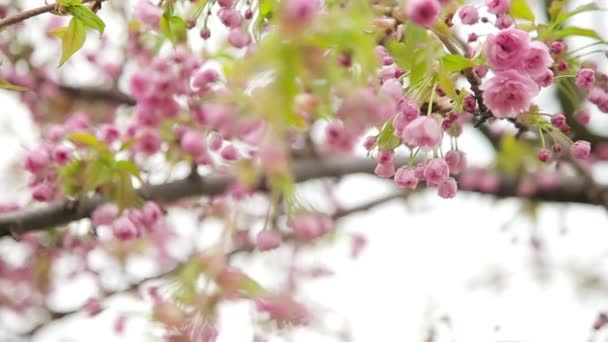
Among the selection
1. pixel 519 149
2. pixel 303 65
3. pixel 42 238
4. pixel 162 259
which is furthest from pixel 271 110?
pixel 162 259

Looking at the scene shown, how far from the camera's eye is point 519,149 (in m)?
2.10

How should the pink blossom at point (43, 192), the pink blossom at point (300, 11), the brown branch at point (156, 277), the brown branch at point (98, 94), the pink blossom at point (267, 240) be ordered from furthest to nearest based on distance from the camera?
the brown branch at point (98, 94), the brown branch at point (156, 277), the pink blossom at point (43, 192), the pink blossom at point (267, 240), the pink blossom at point (300, 11)

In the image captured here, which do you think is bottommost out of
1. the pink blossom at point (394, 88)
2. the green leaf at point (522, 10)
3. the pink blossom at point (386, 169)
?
the pink blossom at point (386, 169)

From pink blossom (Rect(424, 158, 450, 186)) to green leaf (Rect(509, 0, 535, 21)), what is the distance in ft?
0.91

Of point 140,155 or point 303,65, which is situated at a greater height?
point 303,65

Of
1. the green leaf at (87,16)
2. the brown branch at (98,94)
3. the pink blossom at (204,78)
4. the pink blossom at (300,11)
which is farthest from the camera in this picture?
the brown branch at (98,94)

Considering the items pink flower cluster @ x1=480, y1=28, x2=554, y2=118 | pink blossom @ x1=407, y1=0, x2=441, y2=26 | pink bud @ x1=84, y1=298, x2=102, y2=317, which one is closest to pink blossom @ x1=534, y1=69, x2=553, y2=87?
pink flower cluster @ x1=480, y1=28, x2=554, y2=118

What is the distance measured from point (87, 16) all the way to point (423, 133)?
0.50m

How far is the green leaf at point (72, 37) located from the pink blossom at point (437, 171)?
517 mm

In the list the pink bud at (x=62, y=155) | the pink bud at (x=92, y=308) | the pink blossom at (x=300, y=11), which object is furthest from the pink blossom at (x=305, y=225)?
the pink bud at (x=92, y=308)

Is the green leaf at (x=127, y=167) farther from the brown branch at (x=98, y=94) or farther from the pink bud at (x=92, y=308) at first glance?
the brown branch at (x=98, y=94)

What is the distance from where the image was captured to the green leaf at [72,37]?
1025 millimetres

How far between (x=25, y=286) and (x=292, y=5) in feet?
7.09

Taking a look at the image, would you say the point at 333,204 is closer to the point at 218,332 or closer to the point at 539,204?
the point at 539,204
